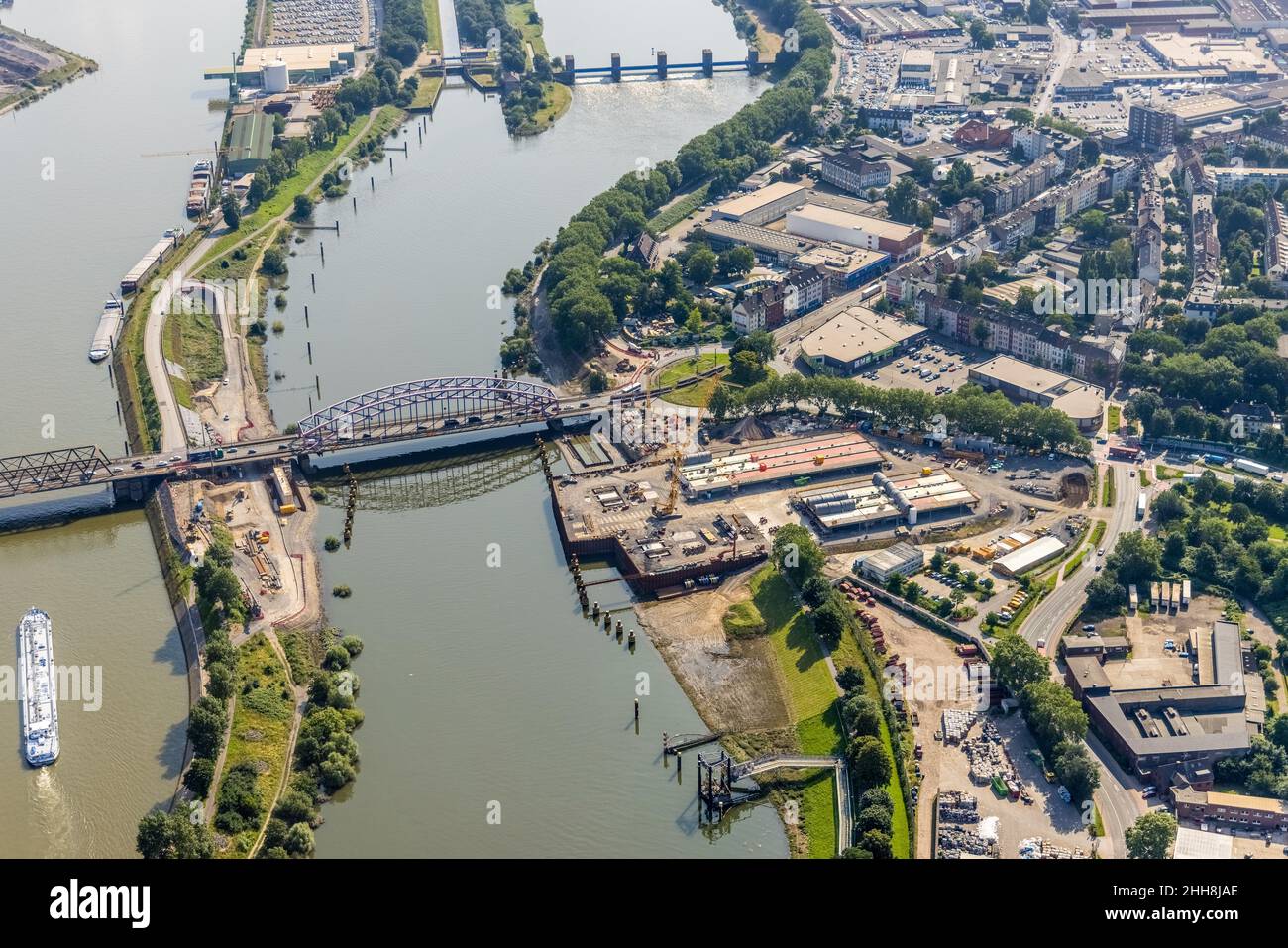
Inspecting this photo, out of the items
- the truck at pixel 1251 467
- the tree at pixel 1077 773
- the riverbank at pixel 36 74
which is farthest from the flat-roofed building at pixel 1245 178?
the riverbank at pixel 36 74

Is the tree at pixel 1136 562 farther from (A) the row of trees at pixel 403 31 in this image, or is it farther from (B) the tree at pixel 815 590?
(A) the row of trees at pixel 403 31

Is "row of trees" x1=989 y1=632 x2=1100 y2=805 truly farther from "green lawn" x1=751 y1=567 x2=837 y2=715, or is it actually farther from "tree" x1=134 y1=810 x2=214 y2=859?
"tree" x1=134 y1=810 x2=214 y2=859

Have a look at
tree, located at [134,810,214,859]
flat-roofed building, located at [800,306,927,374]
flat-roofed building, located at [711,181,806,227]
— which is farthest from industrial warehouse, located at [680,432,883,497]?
flat-roofed building, located at [711,181,806,227]

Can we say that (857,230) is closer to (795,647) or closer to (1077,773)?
(795,647)

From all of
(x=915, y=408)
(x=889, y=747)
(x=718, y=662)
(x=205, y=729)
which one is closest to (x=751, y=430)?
(x=915, y=408)

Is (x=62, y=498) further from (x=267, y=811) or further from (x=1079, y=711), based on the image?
(x=1079, y=711)

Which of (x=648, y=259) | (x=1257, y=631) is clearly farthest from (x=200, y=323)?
(x=1257, y=631)
